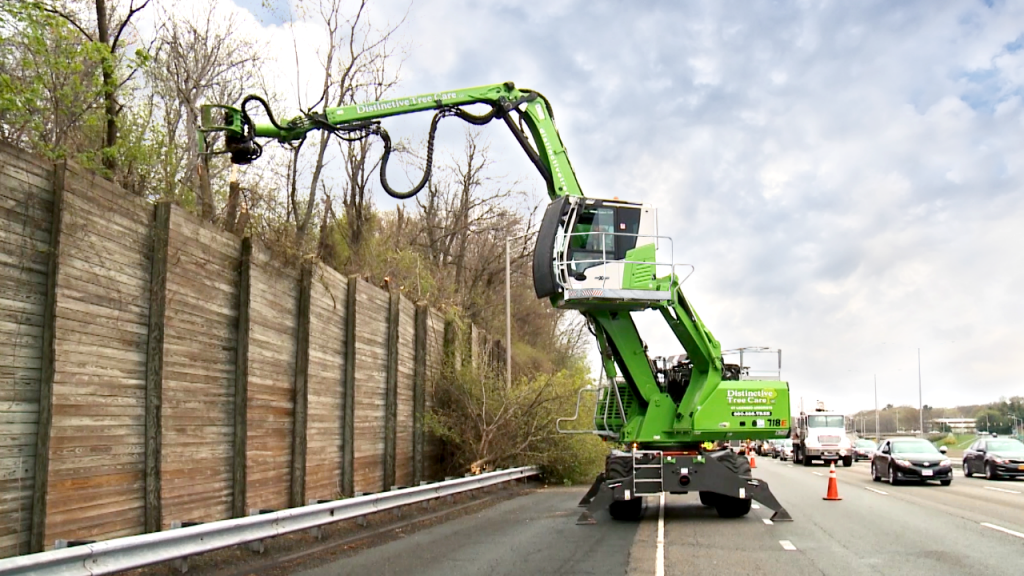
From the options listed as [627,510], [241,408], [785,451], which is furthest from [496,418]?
[785,451]

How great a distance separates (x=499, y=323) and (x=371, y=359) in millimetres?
22746

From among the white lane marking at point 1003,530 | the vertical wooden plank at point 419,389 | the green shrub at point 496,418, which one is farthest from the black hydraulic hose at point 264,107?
the white lane marking at point 1003,530

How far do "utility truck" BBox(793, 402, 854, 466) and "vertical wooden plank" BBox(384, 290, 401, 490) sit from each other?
29.0 m

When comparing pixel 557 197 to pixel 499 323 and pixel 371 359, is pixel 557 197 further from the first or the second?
pixel 499 323

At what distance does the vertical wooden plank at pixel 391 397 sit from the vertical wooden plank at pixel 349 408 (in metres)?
2.40

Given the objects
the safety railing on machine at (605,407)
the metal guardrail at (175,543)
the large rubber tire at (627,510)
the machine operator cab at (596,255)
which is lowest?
the large rubber tire at (627,510)

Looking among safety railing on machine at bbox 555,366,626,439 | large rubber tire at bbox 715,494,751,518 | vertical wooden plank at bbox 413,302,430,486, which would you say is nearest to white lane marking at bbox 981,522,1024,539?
large rubber tire at bbox 715,494,751,518

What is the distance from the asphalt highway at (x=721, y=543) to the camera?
1044 cm

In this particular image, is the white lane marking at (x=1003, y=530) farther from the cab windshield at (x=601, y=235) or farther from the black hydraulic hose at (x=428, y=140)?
the black hydraulic hose at (x=428, y=140)

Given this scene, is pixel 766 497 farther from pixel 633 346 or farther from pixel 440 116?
pixel 440 116

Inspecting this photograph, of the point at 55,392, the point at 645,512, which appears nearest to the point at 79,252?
the point at 55,392

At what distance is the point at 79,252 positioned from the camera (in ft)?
32.2

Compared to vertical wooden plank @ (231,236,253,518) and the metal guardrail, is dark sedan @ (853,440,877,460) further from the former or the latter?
vertical wooden plank @ (231,236,253,518)

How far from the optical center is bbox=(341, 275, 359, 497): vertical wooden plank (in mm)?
17844
